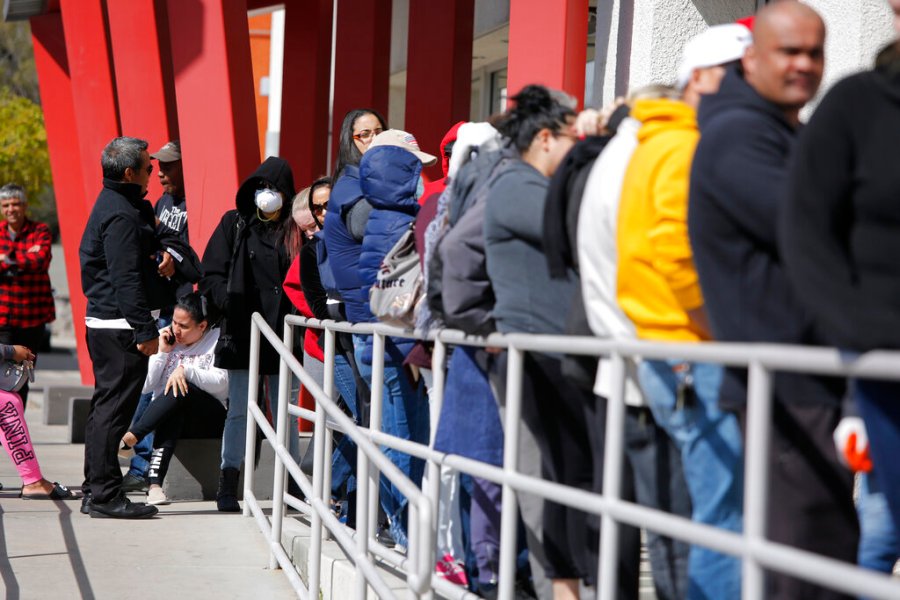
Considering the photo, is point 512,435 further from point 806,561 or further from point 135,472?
point 135,472

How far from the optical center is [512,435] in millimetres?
3789

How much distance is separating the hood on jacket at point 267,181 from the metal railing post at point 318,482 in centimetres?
159

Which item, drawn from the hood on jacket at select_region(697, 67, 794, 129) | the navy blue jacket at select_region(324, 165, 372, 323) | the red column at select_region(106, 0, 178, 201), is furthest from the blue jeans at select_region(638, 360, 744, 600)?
the red column at select_region(106, 0, 178, 201)

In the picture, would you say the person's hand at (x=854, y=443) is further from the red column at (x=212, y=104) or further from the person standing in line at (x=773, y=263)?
the red column at (x=212, y=104)

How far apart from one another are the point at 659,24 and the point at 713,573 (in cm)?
398

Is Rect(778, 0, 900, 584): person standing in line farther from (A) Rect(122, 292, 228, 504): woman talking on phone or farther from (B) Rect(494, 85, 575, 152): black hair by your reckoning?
(A) Rect(122, 292, 228, 504): woman talking on phone

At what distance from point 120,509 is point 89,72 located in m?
6.51

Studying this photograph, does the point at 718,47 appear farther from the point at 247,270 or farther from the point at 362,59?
the point at 362,59

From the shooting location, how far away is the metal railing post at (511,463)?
3756 mm

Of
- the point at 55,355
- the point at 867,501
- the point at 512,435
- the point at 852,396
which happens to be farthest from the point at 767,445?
the point at 55,355

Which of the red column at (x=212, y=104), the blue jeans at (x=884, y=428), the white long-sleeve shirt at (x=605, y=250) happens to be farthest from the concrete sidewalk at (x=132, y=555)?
the blue jeans at (x=884, y=428)

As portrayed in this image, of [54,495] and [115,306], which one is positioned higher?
[115,306]

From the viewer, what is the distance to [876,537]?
322cm

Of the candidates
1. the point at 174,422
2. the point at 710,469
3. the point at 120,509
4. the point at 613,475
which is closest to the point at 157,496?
the point at 174,422
